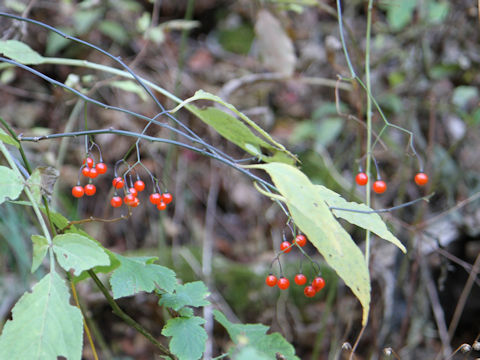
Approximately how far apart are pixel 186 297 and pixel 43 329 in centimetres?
36

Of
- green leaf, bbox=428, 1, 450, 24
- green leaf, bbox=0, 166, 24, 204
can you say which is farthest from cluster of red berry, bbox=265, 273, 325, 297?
green leaf, bbox=428, 1, 450, 24

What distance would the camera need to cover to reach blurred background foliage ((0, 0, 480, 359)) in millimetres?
2311

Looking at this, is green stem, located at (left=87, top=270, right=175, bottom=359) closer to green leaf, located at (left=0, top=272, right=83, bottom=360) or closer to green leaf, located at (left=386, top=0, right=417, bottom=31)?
green leaf, located at (left=0, top=272, right=83, bottom=360)

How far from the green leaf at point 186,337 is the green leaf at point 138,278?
0.10 metres

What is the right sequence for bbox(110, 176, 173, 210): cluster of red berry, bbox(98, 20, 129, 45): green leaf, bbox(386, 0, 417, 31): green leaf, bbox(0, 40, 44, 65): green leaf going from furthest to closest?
1. bbox(98, 20, 129, 45): green leaf
2. bbox(386, 0, 417, 31): green leaf
3. bbox(0, 40, 44, 65): green leaf
4. bbox(110, 176, 173, 210): cluster of red berry

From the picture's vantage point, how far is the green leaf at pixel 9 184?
2.91ft

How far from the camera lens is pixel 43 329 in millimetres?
841

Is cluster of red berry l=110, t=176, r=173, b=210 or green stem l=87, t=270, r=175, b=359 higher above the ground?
cluster of red berry l=110, t=176, r=173, b=210

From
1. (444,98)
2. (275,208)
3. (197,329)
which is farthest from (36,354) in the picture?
(444,98)

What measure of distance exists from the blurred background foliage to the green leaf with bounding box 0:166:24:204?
892mm

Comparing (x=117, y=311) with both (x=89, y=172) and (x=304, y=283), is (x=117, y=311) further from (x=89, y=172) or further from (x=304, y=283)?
(x=304, y=283)

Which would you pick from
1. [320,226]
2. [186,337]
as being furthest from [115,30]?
[320,226]

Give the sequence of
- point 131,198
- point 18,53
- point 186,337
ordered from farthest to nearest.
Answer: point 18,53, point 131,198, point 186,337

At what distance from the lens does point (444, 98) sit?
3.19 metres
